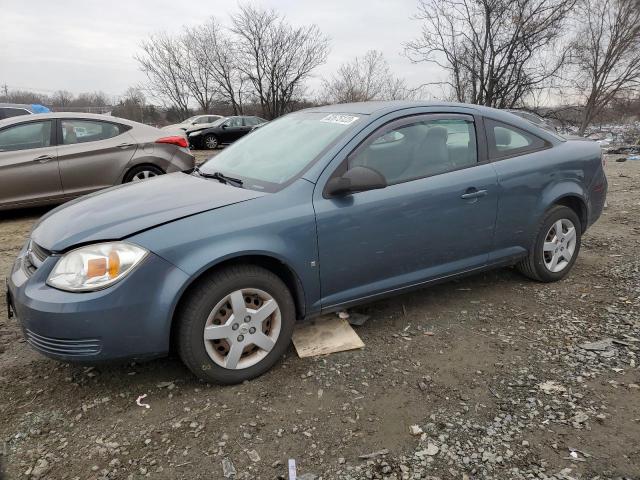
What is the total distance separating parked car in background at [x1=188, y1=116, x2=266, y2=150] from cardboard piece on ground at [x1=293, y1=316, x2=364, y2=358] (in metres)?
17.1

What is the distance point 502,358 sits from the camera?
288 cm

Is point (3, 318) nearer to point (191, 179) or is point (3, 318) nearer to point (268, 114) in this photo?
point (191, 179)

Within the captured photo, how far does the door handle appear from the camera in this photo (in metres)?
3.23

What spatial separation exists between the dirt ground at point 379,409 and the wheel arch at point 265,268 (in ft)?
1.33

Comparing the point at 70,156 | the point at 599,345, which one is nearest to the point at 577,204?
the point at 599,345

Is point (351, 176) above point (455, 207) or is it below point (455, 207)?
above

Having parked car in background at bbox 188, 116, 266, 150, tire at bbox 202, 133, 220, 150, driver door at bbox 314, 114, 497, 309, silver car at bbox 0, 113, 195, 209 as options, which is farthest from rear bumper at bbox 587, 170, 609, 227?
tire at bbox 202, 133, 220, 150

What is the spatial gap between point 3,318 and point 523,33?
73.4 ft

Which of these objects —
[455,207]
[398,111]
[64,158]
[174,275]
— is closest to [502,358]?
[455,207]

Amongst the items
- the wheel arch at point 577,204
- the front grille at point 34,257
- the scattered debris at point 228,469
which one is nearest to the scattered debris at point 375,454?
the scattered debris at point 228,469

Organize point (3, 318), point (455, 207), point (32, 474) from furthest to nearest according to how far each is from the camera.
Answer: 1. point (3, 318)
2. point (455, 207)
3. point (32, 474)

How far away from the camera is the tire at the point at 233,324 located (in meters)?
2.44

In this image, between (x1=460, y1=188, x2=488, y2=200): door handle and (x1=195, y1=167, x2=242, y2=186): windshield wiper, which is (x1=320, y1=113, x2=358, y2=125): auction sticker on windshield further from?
(x1=460, y1=188, x2=488, y2=200): door handle

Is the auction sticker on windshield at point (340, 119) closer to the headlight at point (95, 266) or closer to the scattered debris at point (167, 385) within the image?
→ the headlight at point (95, 266)
